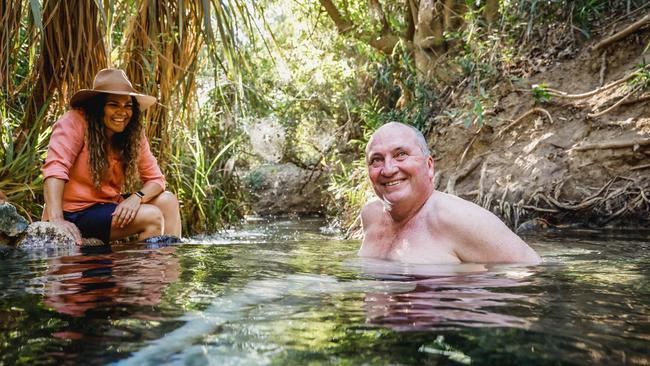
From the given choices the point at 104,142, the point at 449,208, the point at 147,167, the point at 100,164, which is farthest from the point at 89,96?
the point at 449,208

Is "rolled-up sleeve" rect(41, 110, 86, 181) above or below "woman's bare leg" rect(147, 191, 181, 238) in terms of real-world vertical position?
above

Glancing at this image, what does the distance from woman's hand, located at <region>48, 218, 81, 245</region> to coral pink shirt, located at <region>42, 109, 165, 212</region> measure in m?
0.27

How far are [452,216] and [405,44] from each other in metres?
6.94

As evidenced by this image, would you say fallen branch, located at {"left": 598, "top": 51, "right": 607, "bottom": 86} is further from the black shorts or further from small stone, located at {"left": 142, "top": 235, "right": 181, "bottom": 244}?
the black shorts

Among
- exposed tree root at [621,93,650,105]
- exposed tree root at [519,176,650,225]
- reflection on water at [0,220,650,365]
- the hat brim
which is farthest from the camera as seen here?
exposed tree root at [621,93,650,105]

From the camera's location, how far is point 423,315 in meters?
1.52

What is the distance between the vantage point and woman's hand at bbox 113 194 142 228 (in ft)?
13.1

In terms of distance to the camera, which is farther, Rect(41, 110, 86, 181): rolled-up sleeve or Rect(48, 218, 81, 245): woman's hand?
Rect(41, 110, 86, 181): rolled-up sleeve

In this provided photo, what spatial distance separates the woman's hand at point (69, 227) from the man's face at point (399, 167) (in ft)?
6.09

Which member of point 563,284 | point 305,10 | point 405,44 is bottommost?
point 563,284

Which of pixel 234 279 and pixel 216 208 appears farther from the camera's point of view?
pixel 216 208

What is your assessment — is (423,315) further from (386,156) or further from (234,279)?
(386,156)

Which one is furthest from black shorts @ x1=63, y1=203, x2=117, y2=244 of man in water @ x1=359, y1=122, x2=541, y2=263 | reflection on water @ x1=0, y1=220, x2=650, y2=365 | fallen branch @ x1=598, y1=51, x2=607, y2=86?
fallen branch @ x1=598, y1=51, x2=607, y2=86

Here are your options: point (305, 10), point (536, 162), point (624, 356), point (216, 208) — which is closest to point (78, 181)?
point (216, 208)
